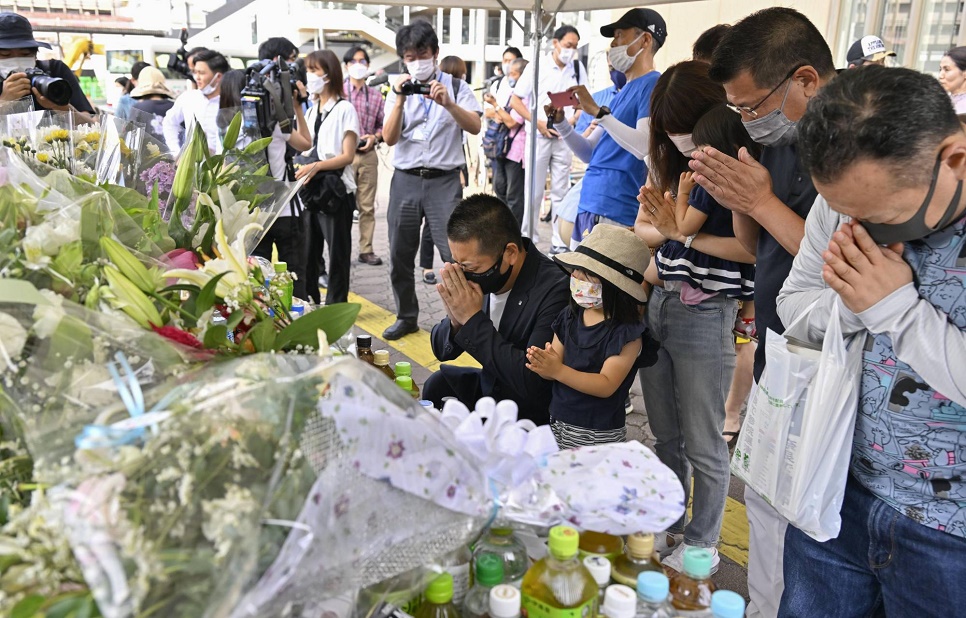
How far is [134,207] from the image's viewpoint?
1.82 m

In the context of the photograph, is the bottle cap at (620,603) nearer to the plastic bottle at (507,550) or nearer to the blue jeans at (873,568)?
the plastic bottle at (507,550)

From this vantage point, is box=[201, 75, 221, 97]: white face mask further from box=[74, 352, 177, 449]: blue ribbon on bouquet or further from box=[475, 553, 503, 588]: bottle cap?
box=[475, 553, 503, 588]: bottle cap

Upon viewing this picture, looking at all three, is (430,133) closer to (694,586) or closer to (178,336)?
(178,336)

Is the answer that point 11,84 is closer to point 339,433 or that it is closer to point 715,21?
point 339,433

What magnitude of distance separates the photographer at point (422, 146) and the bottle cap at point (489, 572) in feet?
12.0

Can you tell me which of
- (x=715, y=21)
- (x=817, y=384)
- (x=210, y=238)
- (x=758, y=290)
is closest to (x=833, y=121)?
(x=817, y=384)

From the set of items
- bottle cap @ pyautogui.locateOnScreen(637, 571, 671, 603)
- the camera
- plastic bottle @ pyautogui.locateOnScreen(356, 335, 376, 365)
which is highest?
the camera

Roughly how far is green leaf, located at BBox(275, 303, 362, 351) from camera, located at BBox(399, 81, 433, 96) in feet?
11.4

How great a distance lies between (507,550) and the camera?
1.23 metres

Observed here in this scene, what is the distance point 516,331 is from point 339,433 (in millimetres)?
1577

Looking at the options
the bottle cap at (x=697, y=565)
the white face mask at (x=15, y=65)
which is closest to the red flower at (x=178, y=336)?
the bottle cap at (x=697, y=565)

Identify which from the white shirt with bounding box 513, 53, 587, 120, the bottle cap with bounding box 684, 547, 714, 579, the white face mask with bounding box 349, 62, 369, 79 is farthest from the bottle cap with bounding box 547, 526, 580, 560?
the white face mask with bounding box 349, 62, 369, 79

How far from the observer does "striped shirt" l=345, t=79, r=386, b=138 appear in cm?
723

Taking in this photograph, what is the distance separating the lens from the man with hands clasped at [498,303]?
236cm
